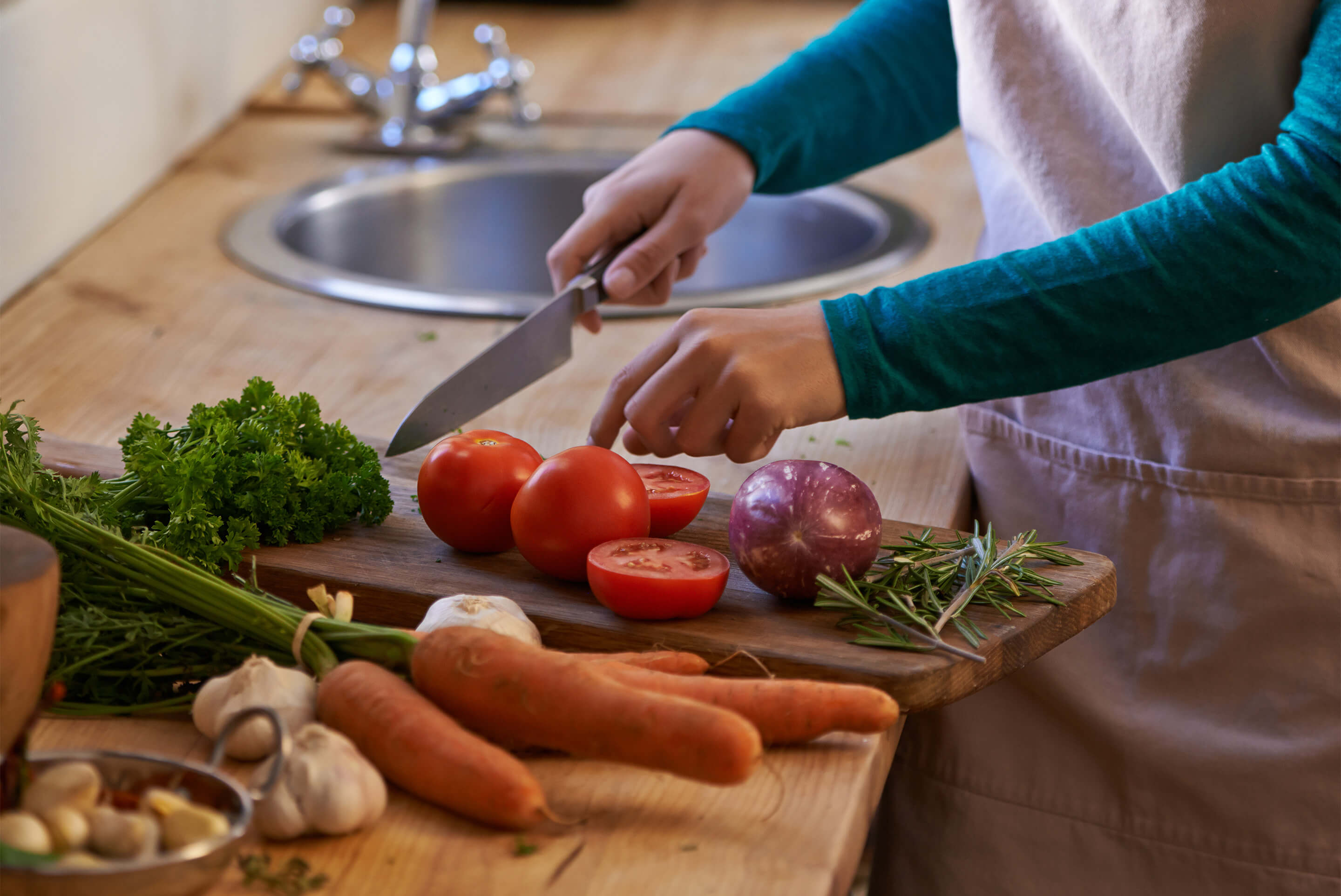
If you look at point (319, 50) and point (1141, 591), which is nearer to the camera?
point (1141, 591)

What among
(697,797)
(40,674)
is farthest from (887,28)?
(40,674)

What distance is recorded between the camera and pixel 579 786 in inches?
28.7

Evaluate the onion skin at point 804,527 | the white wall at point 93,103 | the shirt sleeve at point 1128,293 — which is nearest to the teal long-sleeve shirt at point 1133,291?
the shirt sleeve at point 1128,293

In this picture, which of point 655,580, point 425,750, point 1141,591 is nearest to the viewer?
point 425,750

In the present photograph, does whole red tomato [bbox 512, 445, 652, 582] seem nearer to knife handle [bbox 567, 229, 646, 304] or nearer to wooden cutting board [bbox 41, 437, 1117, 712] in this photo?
wooden cutting board [bbox 41, 437, 1117, 712]

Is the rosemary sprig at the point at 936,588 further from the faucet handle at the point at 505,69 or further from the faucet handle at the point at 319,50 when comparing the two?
the faucet handle at the point at 319,50

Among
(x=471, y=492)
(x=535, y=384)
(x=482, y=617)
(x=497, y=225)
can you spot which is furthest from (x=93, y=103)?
(x=482, y=617)

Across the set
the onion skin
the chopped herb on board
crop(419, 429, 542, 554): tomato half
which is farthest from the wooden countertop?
crop(419, 429, 542, 554): tomato half

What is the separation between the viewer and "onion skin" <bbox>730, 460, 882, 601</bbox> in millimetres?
836

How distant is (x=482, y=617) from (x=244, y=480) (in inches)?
9.1

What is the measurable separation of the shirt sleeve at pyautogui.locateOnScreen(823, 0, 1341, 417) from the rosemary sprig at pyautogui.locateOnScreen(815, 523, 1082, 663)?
0.37 ft

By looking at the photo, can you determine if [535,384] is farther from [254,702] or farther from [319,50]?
[319,50]

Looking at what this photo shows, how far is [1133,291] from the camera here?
0.92 m

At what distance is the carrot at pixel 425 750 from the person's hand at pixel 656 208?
2.01 ft
